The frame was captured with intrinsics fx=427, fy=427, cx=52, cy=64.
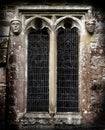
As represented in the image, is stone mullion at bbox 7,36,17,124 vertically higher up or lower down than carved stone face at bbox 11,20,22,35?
lower down

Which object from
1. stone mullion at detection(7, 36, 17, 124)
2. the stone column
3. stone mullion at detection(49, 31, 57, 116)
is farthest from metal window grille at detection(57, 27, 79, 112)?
stone mullion at detection(7, 36, 17, 124)

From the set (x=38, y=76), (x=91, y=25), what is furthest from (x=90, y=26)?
(x=38, y=76)

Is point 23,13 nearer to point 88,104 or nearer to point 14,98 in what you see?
point 14,98

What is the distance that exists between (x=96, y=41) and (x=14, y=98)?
1973mm

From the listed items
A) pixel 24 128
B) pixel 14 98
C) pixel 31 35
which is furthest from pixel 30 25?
pixel 24 128

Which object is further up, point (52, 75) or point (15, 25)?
point (15, 25)

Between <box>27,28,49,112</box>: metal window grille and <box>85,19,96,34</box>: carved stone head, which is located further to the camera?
<box>27,28,49,112</box>: metal window grille

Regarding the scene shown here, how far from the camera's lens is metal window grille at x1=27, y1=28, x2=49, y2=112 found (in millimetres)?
8555

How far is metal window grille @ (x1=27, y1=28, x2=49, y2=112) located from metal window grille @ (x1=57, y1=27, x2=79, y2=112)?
0.26m

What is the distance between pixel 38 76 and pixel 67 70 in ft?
1.95

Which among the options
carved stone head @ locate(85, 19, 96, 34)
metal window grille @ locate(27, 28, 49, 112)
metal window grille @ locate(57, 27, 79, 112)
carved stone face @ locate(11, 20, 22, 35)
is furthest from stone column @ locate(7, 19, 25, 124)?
carved stone head @ locate(85, 19, 96, 34)

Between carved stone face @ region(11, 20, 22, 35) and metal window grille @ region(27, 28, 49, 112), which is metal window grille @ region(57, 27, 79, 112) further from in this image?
carved stone face @ region(11, 20, 22, 35)

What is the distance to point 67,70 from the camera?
8.59 m

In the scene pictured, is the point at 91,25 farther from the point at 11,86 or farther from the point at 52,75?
the point at 11,86
